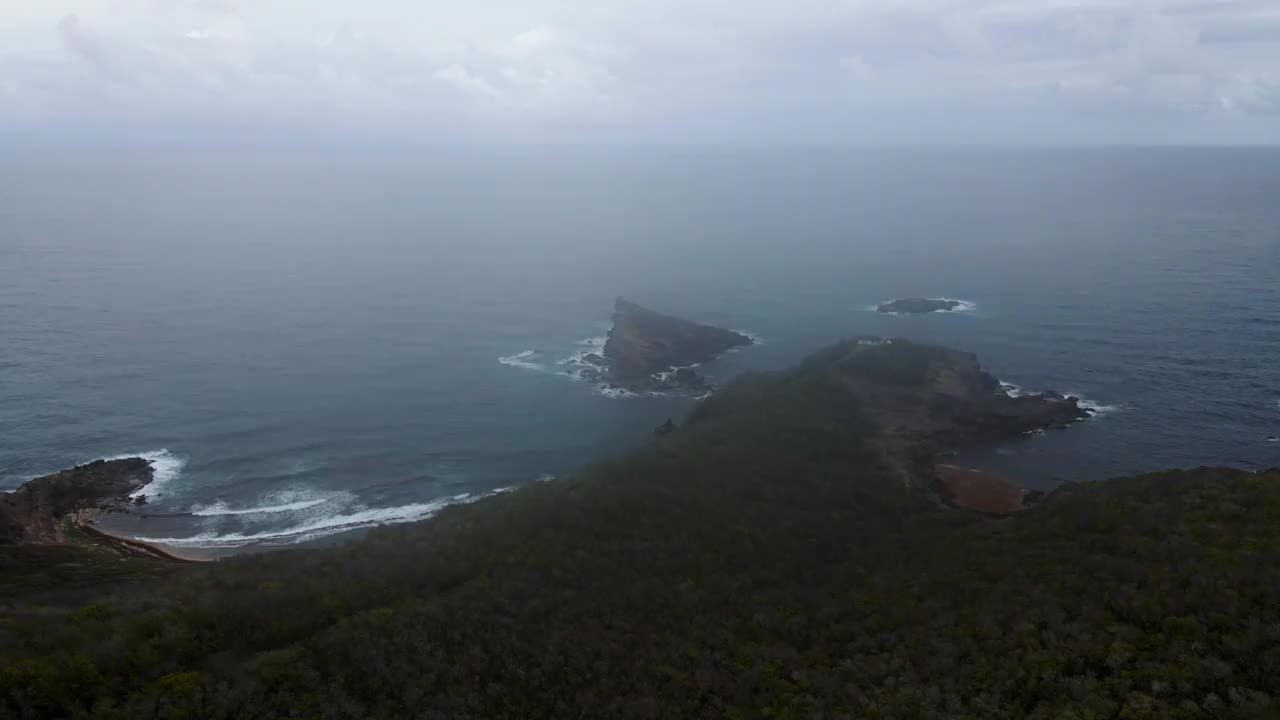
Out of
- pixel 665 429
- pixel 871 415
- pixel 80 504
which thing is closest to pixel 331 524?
pixel 80 504

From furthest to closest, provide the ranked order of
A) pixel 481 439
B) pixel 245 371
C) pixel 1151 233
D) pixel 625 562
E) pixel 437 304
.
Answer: pixel 1151 233
pixel 437 304
pixel 245 371
pixel 481 439
pixel 625 562

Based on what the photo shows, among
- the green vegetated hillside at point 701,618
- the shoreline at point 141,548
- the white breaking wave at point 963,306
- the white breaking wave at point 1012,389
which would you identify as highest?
the white breaking wave at point 963,306

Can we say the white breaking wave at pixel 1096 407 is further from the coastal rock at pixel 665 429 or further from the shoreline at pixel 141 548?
the shoreline at pixel 141 548

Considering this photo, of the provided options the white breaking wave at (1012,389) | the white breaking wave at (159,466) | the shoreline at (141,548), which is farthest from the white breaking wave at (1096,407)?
the white breaking wave at (159,466)

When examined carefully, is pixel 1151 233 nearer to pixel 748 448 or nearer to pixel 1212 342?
pixel 1212 342

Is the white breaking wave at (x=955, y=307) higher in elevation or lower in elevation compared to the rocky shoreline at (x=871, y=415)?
higher

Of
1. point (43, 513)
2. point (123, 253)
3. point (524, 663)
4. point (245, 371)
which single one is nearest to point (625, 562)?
point (524, 663)

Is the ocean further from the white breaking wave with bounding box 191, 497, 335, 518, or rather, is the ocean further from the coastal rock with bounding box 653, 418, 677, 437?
the coastal rock with bounding box 653, 418, 677, 437
